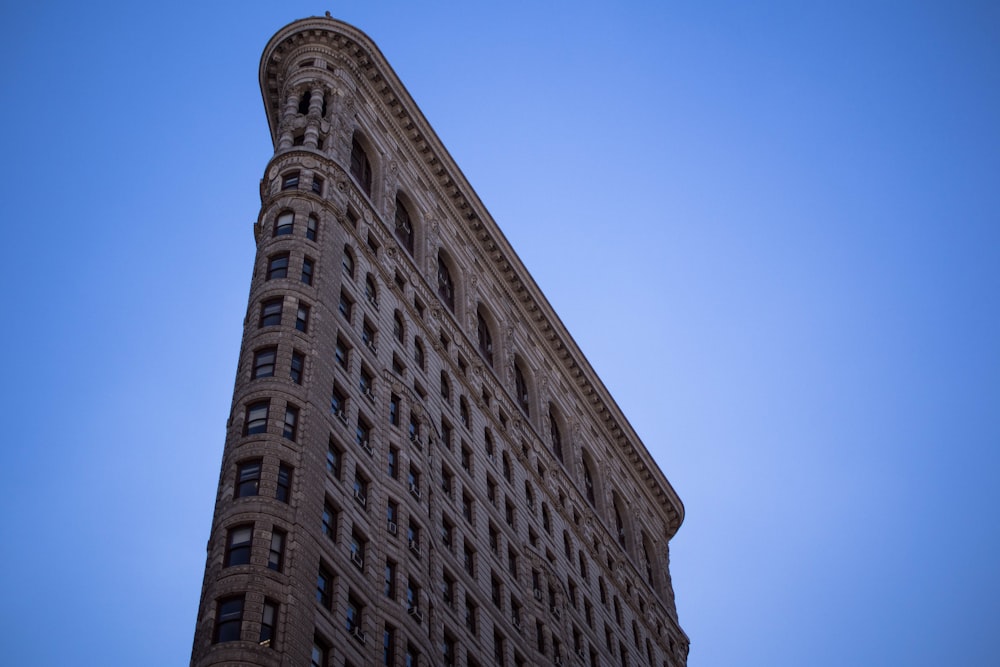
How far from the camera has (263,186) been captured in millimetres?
72062

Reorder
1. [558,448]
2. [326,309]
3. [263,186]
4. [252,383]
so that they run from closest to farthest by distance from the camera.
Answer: [252,383] → [326,309] → [263,186] → [558,448]

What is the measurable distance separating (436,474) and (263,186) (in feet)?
61.3

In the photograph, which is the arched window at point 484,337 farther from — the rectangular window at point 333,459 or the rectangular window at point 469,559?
the rectangular window at point 333,459

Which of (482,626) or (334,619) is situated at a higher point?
(482,626)

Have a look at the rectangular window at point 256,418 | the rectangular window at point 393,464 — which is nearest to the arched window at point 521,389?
the rectangular window at point 393,464

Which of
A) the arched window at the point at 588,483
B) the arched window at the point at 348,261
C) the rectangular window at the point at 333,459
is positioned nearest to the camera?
the rectangular window at the point at 333,459

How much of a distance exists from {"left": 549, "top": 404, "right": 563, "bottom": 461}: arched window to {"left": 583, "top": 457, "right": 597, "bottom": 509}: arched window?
124 inches

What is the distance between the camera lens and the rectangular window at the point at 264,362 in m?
57.1

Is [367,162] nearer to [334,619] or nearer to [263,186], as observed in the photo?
[263,186]

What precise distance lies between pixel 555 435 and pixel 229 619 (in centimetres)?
4944

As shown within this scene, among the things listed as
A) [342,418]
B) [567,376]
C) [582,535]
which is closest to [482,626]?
[342,418]

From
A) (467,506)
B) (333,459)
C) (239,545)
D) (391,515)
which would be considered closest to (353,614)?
(239,545)

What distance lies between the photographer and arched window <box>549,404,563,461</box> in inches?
3600

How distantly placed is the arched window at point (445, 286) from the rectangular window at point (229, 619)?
35972mm
